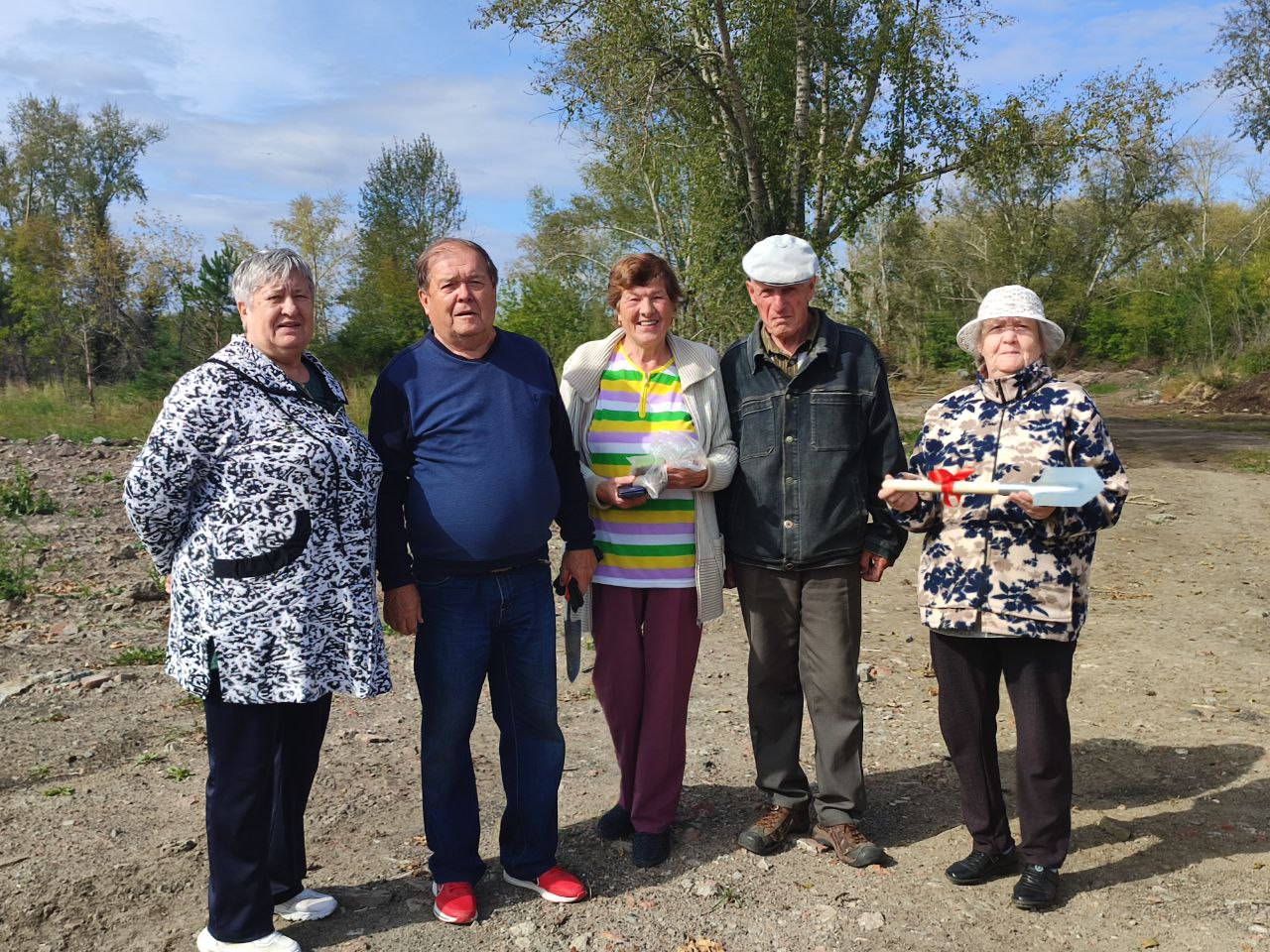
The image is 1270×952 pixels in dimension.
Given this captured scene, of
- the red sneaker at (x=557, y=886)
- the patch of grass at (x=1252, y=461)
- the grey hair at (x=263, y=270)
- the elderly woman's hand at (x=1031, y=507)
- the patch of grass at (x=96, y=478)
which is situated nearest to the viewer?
the grey hair at (x=263, y=270)

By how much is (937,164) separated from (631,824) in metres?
14.7

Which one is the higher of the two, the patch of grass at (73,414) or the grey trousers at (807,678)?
the patch of grass at (73,414)

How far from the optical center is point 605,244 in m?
38.9

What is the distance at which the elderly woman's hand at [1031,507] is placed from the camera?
3.30m

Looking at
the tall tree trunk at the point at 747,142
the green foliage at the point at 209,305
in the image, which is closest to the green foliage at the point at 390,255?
the green foliage at the point at 209,305

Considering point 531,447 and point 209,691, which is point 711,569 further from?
point 209,691

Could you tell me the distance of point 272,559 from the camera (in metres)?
2.96

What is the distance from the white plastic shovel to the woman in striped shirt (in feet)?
2.75

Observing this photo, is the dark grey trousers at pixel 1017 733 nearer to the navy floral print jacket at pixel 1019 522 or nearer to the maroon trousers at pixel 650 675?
the navy floral print jacket at pixel 1019 522

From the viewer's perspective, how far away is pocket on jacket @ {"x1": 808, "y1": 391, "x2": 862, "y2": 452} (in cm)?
377

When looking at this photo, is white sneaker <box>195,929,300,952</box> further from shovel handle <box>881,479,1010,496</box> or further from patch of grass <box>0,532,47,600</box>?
patch of grass <box>0,532,47,600</box>

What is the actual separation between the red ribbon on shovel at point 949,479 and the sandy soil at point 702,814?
141 cm

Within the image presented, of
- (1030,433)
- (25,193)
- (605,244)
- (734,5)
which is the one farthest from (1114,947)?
(25,193)

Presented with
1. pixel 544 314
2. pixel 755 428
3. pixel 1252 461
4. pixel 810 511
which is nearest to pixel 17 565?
pixel 755 428
